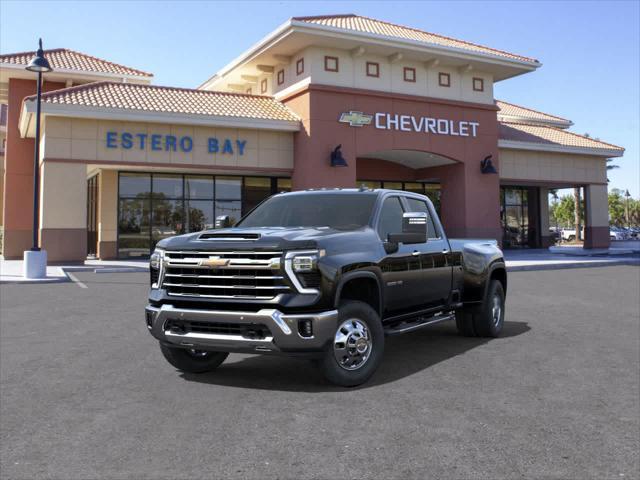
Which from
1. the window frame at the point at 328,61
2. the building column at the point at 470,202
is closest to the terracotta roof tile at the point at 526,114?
the building column at the point at 470,202

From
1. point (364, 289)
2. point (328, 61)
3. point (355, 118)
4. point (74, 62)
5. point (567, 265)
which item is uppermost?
point (74, 62)

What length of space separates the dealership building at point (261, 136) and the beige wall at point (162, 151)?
0.15 ft

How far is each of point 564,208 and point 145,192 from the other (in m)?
89.7

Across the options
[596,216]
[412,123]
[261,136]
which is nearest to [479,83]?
[412,123]

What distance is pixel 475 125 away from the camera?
96.5 ft

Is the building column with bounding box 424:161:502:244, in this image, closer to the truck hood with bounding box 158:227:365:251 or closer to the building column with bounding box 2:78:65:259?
the building column with bounding box 2:78:65:259

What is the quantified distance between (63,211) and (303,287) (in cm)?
2014

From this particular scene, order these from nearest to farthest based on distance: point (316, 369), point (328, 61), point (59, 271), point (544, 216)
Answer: point (316, 369), point (59, 271), point (328, 61), point (544, 216)

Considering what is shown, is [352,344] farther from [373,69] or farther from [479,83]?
[479,83]

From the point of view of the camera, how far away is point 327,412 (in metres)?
4.96

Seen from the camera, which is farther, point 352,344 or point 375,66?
point 375,66

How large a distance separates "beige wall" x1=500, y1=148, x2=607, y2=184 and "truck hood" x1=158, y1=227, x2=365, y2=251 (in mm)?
27819

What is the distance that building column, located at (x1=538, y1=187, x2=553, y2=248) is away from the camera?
38.4 m

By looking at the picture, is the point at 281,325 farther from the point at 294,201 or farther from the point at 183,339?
the point at 294,201
